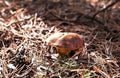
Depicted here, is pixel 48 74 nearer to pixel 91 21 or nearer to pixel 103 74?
pixel 103 74

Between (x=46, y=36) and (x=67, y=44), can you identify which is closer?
(x=67, y=44)

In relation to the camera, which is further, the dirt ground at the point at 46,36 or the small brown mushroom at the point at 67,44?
the small brown mushroom at the point at 67,44

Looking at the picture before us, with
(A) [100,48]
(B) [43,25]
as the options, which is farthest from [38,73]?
(B) [43,25]

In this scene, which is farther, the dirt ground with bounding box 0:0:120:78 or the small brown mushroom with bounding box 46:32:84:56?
the small brown mushroom with bounding box 46:32:84:56
